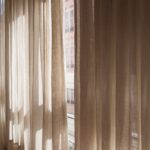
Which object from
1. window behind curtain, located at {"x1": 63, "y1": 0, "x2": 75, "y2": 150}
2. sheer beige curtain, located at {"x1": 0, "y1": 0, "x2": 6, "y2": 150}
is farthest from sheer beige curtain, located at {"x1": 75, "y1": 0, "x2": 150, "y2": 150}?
sheer beige curtain, located at {"x1": 0, "y1": 0, "x2": 6, "y2": 150}

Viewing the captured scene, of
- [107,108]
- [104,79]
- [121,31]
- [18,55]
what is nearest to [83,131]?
[107,108]

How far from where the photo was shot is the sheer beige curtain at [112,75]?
4.69ft

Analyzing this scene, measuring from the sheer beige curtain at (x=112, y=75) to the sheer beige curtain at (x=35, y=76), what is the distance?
0.32 m

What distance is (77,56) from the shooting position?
1.97 meters

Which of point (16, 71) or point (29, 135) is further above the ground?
point (16, 71)

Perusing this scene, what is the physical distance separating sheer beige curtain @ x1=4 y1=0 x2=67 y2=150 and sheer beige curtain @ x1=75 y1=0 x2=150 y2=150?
315 mm

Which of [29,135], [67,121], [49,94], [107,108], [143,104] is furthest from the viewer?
[29,135]

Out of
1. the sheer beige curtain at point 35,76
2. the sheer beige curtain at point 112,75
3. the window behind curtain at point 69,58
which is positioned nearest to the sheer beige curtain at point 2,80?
the sheer beige curtain at point 35,76

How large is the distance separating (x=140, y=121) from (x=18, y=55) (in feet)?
6.69

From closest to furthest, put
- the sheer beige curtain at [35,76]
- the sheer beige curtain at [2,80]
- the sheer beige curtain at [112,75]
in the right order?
the sheer beige curtain at [112,75] → the sheer beige curtain at [35,76] → the sheer beige curtain at [2,80]

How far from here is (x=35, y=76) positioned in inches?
104

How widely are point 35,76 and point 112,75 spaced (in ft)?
3.84

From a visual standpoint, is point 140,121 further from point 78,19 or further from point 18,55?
point 18,55

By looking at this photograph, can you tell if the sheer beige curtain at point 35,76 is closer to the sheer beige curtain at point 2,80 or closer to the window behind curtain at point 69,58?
the window behind curtain at point 69,58
